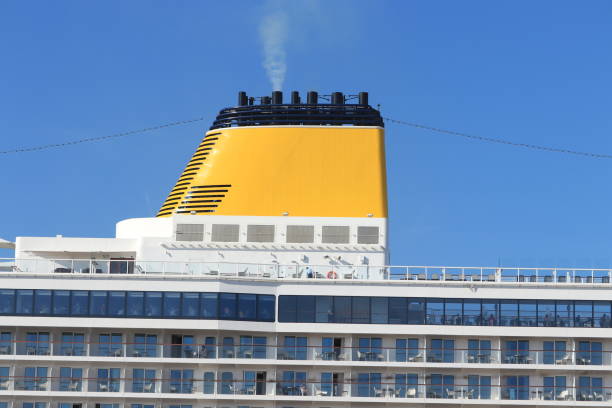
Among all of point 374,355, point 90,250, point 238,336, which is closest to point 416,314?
point 374,355

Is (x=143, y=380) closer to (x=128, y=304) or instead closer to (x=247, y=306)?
(x=128, y=304)

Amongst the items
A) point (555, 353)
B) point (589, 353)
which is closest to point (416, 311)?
point (555, 353)

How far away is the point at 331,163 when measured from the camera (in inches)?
2071

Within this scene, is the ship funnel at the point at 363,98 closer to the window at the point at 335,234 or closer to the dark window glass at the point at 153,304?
the window at the point at 335,234

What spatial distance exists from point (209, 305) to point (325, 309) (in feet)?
14.1

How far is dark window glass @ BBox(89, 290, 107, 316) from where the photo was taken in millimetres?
47562

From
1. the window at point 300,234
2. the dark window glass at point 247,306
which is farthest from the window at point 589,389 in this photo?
the dark window glass at point 247,306

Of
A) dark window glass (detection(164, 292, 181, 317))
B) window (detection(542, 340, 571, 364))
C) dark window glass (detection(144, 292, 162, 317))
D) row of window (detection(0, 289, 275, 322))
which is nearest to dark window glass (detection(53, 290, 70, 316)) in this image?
row of window (detection(0, 289, 275, 322))

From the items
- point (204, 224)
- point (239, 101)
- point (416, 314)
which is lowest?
point (416, 314)

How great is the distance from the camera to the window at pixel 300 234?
50938 mm

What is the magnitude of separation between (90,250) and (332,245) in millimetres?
9663

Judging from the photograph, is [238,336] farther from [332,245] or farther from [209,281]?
[332,245]

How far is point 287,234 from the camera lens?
2010 inches

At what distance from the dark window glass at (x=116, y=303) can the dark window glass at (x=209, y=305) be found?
2.95 meters
